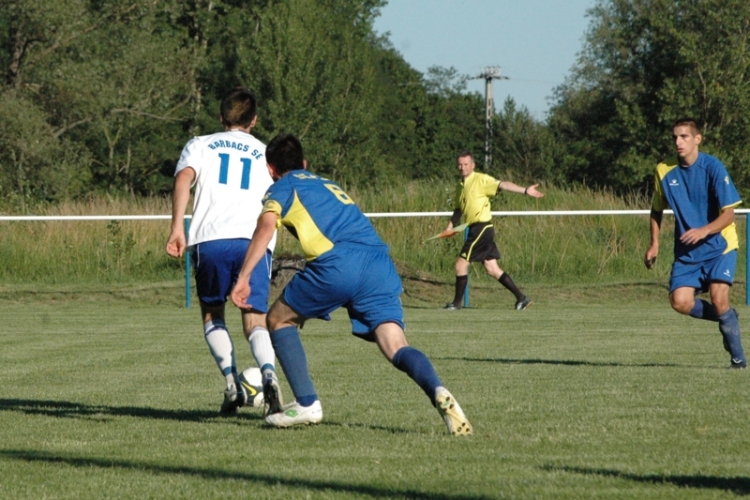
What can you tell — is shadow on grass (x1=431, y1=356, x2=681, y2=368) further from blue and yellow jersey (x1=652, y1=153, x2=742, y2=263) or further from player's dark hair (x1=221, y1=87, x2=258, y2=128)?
player's dark hair (x1=221, y1=87, x2=258, y2=128)

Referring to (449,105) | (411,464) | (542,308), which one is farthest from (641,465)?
(449,105)

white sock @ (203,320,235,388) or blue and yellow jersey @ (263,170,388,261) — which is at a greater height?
blue and yellow jersey @ (263,170,388,261)

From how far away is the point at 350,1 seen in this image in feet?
223

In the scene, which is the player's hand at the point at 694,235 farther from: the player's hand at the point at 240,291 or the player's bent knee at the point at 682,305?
the player's hand at the point at 240,291

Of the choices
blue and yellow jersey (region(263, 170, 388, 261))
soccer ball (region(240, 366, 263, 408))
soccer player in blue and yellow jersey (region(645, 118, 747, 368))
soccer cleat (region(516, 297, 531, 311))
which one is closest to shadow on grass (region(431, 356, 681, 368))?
soccer player in blue and yellow jersey (region(645, 118, 747, 368))

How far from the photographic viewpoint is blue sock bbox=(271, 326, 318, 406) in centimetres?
588

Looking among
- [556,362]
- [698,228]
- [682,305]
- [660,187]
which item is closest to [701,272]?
A: [682,305]

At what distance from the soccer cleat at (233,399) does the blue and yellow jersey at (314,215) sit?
4.04 ft

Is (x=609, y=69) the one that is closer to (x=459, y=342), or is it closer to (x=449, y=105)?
(x=449, y=105)

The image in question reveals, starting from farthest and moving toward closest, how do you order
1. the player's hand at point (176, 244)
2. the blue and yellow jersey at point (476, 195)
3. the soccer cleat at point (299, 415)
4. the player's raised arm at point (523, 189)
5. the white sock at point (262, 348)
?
the blue and yellow jersey at point (476, 195) < the player's raised arm at point (523, 189) < the player's hand at point (176, 244) < the white sock at point (262, 348) < the soccer cleat at point (299, 415)

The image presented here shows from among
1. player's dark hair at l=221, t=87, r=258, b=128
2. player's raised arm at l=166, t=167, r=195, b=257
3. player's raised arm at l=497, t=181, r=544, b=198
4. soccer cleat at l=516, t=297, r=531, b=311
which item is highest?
player's dark hair at l=221, t=87, r=258, b=128

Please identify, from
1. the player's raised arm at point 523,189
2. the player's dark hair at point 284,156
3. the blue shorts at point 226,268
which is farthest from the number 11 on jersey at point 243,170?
the player's raised arm at point 523,189

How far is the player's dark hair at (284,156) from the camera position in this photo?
5.87 m

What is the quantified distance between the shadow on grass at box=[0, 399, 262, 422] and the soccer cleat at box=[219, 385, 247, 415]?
64mm
